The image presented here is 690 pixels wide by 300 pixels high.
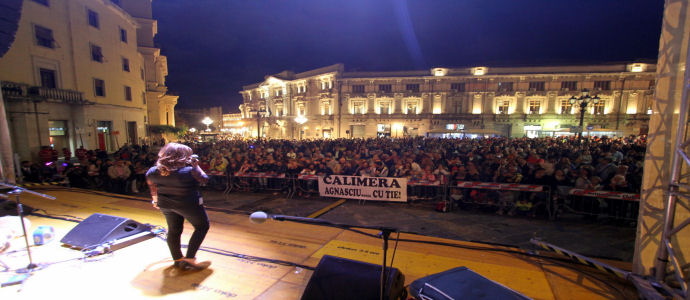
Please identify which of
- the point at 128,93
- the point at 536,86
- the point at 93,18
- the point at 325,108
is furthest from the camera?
the point at 325,108

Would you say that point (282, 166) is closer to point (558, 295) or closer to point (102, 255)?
point (102, 255)

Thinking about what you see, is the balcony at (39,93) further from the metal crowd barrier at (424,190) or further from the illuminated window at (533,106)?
the illuminated window at (533,106)

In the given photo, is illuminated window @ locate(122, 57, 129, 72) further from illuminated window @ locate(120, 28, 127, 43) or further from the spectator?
the spectator

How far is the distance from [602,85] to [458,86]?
21.5 meters

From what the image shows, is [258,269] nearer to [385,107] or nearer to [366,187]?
[366,187]

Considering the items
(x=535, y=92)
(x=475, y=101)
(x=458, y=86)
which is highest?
(x=458, y=86)

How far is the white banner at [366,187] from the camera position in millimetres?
8352

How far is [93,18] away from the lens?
22141 mm

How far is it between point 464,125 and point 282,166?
42742mm

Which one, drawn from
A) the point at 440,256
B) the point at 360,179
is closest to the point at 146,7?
the point at 360,179

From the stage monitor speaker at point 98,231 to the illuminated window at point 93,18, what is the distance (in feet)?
86.8

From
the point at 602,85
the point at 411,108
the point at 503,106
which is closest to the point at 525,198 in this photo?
the point at 411,108

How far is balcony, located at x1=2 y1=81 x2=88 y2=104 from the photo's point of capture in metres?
15.2

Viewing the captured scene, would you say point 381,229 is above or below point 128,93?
below
